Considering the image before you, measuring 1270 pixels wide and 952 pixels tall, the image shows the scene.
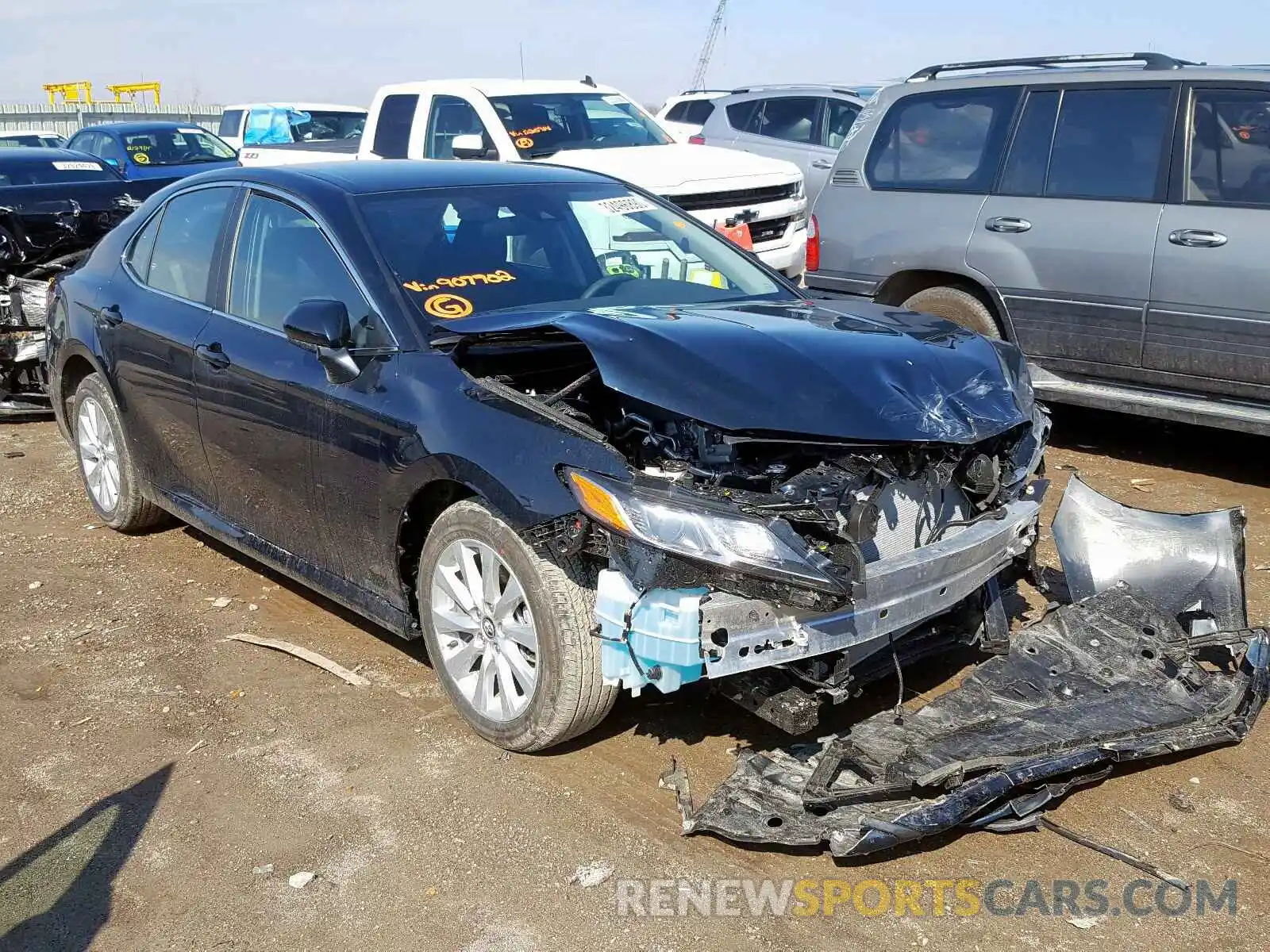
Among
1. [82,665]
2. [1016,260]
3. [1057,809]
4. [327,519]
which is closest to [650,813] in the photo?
[1057,809]

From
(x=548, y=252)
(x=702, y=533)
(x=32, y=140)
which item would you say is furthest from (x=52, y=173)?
(x=32, y=140)

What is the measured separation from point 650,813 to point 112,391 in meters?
3.39

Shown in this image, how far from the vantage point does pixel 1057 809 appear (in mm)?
3500

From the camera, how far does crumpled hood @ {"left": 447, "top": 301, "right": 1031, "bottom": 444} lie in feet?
11.4

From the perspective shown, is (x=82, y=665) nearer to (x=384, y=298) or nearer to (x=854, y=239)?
(x=384, y=298)

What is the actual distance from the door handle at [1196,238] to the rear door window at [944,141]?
1167 millimetres

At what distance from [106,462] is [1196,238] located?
546 centimetres

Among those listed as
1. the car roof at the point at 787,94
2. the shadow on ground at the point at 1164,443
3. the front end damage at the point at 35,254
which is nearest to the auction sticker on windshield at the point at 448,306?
the shadow on ground at the point at 1164,443


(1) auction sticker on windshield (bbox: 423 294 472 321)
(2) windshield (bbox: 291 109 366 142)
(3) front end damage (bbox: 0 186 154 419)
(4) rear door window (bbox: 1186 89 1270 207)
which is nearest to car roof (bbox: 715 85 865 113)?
(2) windshield (bbox: 291 109 366 142)

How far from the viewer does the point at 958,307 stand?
7.18 metres

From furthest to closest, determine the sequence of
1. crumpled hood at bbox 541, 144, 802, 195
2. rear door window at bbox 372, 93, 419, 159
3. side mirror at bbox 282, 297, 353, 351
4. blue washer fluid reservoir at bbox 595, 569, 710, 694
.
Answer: rear door window at bbox 372, 93, 419, 159
crumpled hood at bbox 541, 144, 802, 195
side mirror at bbox 282, 297, 353, 351
blue washer fluid reservoir at bbox 595, 569, 710, 694

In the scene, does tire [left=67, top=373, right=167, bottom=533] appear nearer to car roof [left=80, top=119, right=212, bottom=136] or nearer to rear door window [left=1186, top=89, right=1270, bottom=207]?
rear door window [left=1186, top=89, right=1270, bottom=207]

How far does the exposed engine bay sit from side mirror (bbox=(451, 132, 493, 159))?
640 centimetres

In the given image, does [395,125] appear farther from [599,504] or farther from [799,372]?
[599,504]
